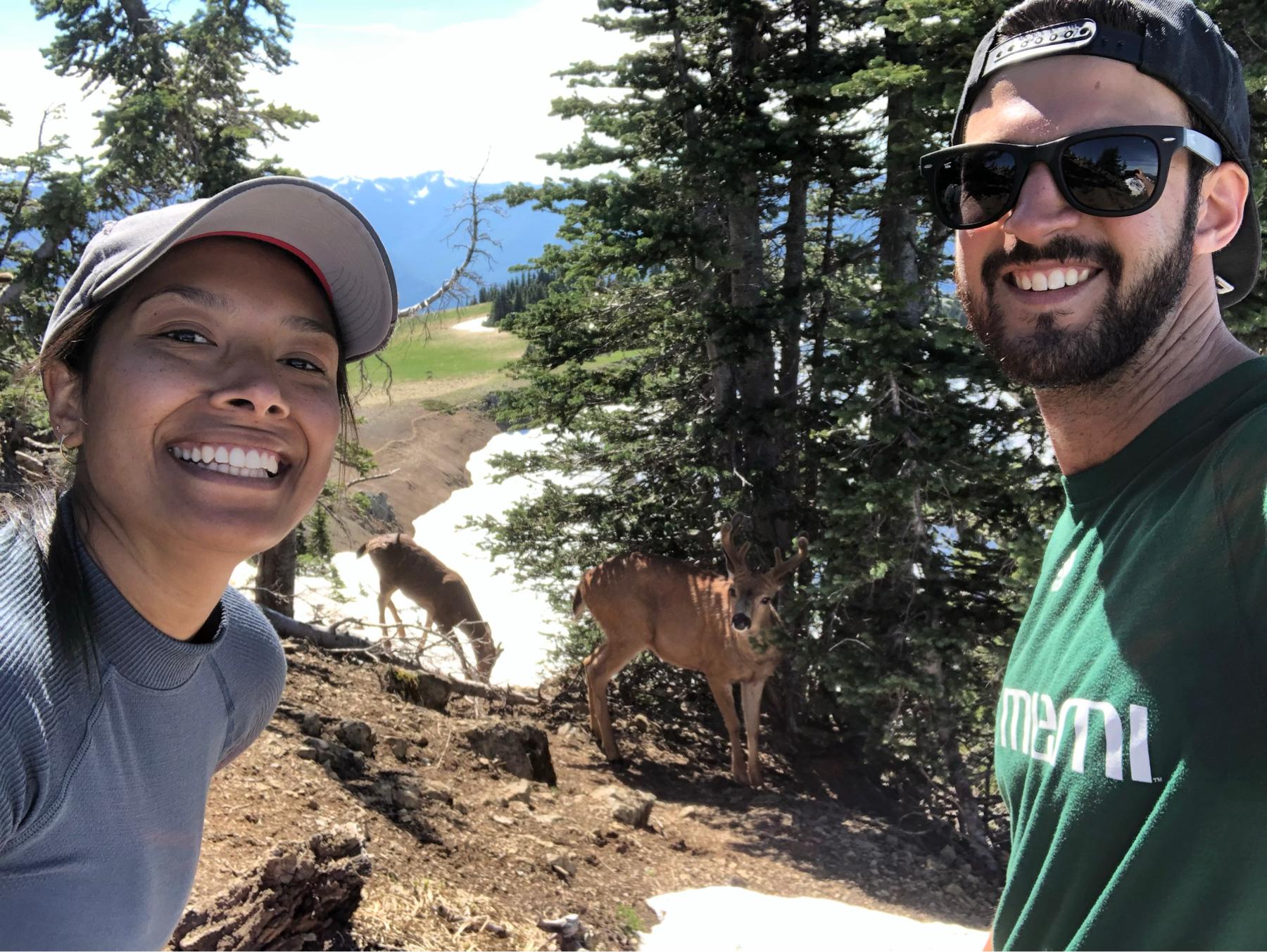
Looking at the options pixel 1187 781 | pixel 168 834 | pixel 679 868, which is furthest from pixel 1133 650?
pixel 679 868

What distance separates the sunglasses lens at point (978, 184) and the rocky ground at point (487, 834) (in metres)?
3.25

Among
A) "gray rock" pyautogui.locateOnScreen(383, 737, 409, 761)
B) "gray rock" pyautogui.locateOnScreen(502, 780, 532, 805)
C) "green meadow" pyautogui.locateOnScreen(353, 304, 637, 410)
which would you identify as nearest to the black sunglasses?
"gray rock" pyautogui.locateOnScreen(502, 780, 532, 805)

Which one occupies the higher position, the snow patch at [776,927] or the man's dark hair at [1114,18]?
the man's dark hair at [1114,18]

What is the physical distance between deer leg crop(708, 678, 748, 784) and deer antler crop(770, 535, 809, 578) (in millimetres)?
1604

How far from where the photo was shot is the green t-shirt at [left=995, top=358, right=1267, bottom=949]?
1.16m

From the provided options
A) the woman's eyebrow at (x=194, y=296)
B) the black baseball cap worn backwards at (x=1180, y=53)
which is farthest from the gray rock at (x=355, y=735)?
the black baseball cap worn backwards at (x=1180, y=53)

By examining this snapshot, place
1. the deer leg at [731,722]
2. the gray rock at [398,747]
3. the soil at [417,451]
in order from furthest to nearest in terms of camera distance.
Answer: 1. the soil at [417,451]
2. the deer leg at [731,722]
3. the gray rock at [398,747]

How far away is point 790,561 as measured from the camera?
9.77m

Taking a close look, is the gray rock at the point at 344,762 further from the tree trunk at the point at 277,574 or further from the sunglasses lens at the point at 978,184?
the sunglasses lens at the point at 978,184

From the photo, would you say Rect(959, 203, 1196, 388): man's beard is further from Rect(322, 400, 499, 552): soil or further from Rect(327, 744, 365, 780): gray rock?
Rect(322, 400, 499, 552): soil

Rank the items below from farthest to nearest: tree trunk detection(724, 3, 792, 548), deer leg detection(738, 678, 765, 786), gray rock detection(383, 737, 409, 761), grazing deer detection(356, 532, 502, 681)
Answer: grazing deer detection(356, 532, 502, 681)
deer leg detection(738, 678, 765, 786)
tree trunk detection(724, 3, 792, 548)
gray rock detection(383, 737, 409, 761)

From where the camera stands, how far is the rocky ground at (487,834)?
4066 millimetres

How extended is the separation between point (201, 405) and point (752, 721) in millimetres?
9338

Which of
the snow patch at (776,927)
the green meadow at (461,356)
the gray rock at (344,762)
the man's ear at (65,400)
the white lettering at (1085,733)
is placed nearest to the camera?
the white lettering at (1085,733)
